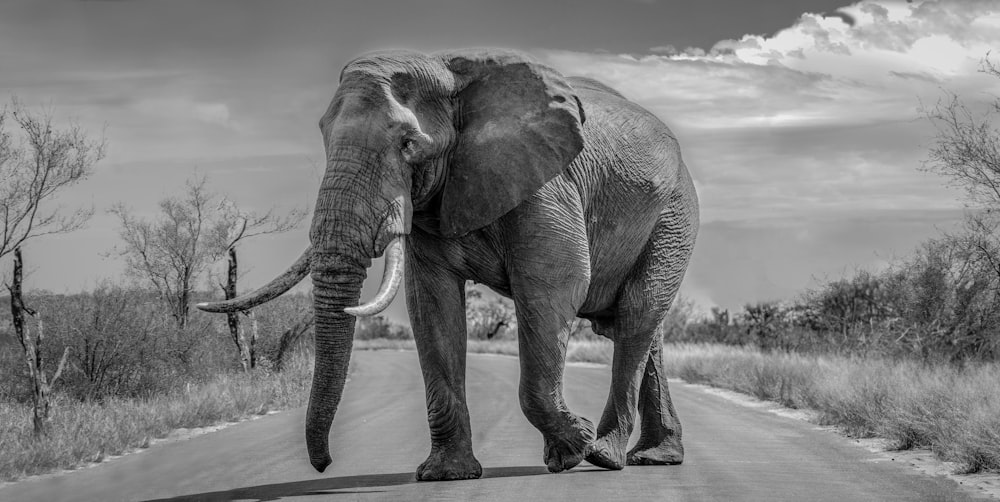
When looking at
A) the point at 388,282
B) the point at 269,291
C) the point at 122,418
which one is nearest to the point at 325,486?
the point at 269,291

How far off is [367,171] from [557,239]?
5.85 ft

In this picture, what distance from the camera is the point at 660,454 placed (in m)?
11.9

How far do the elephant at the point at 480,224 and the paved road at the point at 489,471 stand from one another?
520mm

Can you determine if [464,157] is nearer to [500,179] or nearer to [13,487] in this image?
[500,179]

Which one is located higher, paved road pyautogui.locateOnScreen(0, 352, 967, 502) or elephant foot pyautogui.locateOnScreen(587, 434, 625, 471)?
elephant foot pyautogui.locateOnScreen(587, 434, 625, 471)

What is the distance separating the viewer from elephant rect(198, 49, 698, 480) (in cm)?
855

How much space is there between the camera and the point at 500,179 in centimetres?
938

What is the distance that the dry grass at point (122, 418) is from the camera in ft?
39.3

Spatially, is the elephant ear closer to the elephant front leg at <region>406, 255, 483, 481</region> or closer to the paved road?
the elephant front leg at <region>406, 255, 483, 481</region>

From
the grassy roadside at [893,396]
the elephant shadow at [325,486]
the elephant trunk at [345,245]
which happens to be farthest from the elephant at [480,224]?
the grassy roadside at [893,396]

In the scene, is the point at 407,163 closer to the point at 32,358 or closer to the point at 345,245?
the point at 345,245

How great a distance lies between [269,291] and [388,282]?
2.91 ft

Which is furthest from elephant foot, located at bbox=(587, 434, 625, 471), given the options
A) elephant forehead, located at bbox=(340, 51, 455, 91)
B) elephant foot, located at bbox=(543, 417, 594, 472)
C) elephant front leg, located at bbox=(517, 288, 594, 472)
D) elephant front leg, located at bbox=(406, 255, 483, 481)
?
elephant forehead, located at bbox=(340, 51, 455, 91)

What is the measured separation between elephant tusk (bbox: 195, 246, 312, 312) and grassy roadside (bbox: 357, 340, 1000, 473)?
6.20 m
